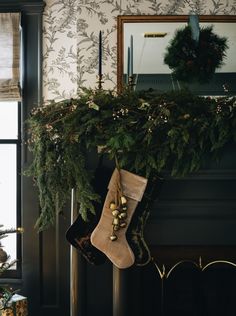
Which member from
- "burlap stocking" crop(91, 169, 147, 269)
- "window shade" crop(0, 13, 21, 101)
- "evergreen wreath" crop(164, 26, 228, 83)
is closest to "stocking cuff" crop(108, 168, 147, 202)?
"burlap stocking" crop(91, 169, 147, 269)

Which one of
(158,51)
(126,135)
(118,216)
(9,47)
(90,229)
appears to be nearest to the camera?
(126,135)

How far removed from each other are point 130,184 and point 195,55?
87 centimetres

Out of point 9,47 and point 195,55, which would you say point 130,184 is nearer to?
point 195,55

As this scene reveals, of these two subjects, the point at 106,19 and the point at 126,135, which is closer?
the point at 126,135

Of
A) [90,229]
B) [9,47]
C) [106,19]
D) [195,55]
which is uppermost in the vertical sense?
[106,19]

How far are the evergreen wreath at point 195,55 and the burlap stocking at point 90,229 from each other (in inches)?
30.3

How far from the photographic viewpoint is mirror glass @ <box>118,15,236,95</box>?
320 centimetres

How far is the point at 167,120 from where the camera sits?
8.50 feet

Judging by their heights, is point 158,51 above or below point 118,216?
above

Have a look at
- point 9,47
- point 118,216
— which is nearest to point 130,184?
point 118,216

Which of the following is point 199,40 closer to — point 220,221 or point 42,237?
point 220,221

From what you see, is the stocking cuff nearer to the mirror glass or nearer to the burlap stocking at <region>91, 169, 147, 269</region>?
the burlap stocking at <region>91, 169, 147, 269</region>

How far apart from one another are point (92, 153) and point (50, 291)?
114 cm

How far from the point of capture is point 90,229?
2.77m
